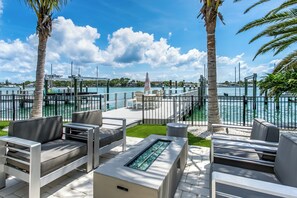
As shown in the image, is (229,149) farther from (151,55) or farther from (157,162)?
(151,55)

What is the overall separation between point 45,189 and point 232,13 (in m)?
8.06

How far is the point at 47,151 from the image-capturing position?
2.83 m

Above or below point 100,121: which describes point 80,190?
below

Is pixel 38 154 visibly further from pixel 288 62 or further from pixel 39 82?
pixel 288 62

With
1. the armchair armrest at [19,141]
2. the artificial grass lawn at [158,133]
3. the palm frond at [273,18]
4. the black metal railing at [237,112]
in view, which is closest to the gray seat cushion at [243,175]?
the armchair armrest at [19,141]

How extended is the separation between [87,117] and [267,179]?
345 centimetres

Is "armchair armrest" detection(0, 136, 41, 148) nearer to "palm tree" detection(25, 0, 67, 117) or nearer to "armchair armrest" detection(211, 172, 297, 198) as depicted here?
"armchair armrest" detection(211, 172, 297, 198)

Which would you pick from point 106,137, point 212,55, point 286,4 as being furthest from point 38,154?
point 286,4

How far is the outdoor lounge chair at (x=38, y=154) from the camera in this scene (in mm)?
2369

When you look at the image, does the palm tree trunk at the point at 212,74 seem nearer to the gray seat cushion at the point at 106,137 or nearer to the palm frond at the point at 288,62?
the gray seat cushion at the point at 106,137

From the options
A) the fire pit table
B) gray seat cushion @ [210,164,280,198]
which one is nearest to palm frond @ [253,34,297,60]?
gray seat cushion @ [210,164,280,198]

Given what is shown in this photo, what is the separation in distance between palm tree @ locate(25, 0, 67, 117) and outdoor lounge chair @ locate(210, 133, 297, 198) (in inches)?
221

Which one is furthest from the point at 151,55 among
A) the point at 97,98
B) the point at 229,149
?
the point at 229,149

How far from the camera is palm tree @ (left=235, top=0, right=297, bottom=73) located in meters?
5.52
